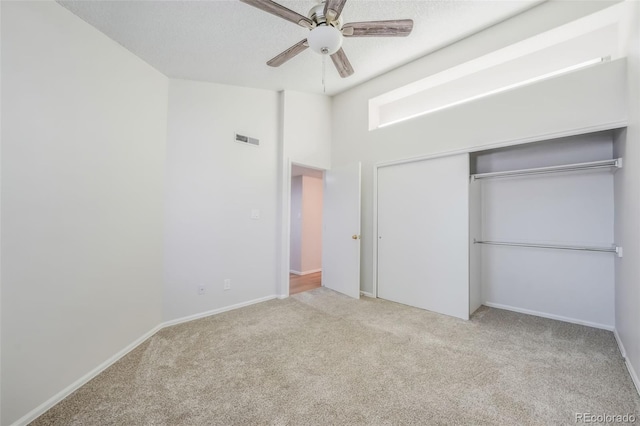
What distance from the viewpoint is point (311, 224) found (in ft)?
18.0

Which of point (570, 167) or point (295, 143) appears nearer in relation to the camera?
point (570, 167)

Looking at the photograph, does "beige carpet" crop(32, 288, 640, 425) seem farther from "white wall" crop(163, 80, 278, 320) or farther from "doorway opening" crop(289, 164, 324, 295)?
"doorway opening" crop(289, 164, 324, 295)

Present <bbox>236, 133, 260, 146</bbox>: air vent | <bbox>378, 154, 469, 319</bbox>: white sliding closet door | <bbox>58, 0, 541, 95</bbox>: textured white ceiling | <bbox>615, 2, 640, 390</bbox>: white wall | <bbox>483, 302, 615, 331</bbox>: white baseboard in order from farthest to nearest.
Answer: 1. <bbox>236, 133, 260, 146</bbox>: air vent
2. <bbox>378, 154, 469, 319</bbox>: white sliding closet door
3. <bbox>483, 302, 615, 331</bbox>: white baseboard
4. <bbox>58, 0, 541, 95</bbox>: textured white ceiling
5. <bbox>615, 2, 640, 390</bbox>: white wall

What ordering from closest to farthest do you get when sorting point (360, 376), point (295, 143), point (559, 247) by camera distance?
point (360, 376)
point (559, 247)
point (295, 143)

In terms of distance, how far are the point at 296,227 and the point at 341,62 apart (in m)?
3.70

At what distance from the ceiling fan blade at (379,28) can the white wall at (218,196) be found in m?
1.90

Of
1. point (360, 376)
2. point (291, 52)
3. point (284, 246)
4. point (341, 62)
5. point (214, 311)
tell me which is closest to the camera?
point (360, 376)

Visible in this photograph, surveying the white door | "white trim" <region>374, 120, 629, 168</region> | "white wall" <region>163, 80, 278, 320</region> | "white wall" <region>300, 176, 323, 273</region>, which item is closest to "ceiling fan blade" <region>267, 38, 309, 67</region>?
"white wall" <region>163, 80, 278, 320</region>

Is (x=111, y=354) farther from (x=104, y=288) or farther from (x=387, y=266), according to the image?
(x=387, y=266)

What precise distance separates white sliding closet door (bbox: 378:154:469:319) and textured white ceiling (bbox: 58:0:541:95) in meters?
1.34

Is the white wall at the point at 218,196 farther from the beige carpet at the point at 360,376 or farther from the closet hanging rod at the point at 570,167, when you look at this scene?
the closet hanging rod at the point at 570,167

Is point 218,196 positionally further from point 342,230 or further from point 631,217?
point 631,217

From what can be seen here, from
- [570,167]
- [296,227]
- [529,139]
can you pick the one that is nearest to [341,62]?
[529,139]

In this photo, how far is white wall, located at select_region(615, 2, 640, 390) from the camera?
1733 millimetres
